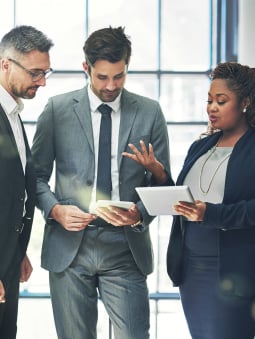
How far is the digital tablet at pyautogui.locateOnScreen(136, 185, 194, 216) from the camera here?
248 centimetres

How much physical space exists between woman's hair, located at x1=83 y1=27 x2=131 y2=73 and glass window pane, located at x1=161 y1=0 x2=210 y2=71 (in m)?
0.92

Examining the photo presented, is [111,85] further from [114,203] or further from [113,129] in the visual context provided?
[114,203]

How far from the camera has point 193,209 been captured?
2.57 m

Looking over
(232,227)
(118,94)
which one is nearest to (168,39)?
(118,94)

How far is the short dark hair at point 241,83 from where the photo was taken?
2688 millimetres

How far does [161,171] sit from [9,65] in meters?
0.70

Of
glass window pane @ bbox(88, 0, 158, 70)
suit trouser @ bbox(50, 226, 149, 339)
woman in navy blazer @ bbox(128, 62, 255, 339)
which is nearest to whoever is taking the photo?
woman in navy blazer @ bbox(128, 62, 255, 339)

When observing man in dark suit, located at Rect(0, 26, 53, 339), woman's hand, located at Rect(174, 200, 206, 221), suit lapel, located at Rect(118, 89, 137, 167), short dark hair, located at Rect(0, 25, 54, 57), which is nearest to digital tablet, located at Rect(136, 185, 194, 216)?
woman's hand, located at Rect(174, 200, 206, 221)

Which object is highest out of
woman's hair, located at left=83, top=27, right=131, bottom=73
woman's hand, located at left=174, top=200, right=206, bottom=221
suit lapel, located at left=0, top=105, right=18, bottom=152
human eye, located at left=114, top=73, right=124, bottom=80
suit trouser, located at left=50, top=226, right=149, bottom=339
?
woman's hair, located at left=83, top=27, right=131, bottom=73

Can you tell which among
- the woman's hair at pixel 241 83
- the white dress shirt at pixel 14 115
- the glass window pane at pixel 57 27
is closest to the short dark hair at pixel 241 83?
the woman's hair at pixel 241 83

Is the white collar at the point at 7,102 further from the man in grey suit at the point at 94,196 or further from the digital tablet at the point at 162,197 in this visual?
the digital tablet at the point at 162,197

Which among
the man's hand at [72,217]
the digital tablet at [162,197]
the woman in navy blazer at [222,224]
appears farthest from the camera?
the man's hand at [72,217]

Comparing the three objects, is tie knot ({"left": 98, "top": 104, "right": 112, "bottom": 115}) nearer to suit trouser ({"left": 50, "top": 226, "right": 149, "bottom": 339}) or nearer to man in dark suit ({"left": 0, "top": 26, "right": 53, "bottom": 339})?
man in dark suit ({"left": 0, "top": 26, "right": 53, "bottom": 339})

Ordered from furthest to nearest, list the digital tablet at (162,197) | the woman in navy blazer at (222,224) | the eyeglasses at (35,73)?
1. the eyeglasses at (35,73)
2. the woman in navy blazer at (222,224)
3. the digital tablet at (162,197)
